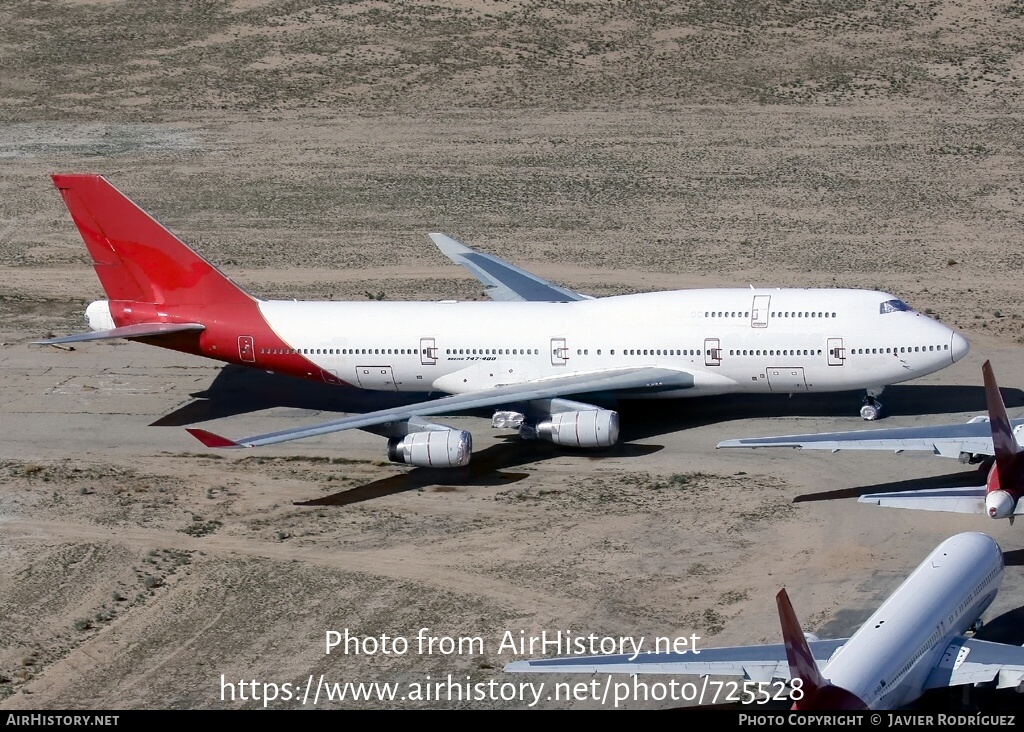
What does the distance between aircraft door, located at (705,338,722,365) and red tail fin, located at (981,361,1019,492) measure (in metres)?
14.1

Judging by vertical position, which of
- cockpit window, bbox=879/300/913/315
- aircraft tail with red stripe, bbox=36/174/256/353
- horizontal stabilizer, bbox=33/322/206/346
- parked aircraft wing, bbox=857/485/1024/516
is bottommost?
parked aircraft wing, bbox=857/485/1024/516

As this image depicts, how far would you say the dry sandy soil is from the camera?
3766cm

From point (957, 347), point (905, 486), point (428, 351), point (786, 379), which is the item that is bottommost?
point (905, 486)

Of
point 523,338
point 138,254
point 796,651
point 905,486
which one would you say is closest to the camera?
point 796,651

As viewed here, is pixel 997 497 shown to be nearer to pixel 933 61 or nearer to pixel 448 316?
pixel 448 316

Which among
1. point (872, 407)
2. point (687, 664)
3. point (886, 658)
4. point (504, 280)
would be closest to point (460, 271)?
point (504, 280)

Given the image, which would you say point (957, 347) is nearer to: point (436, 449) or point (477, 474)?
point (477, 474)

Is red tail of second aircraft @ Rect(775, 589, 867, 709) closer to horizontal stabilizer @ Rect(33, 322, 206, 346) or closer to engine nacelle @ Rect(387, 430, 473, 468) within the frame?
engine nacelle @ Rect(387, 430, 473, 468)

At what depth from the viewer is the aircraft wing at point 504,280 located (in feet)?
186

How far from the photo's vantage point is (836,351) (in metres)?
48.1

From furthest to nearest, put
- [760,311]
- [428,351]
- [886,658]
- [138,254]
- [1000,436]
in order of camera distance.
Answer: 1. [138,254]
2. [428,351]
3. [760,311]
4. [1000,436]
5. [886,658]

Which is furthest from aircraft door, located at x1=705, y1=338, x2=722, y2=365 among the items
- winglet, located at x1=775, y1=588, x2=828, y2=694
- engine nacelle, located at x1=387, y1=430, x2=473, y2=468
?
winglet, located at x1=775, y1=588, x2=828, y2=694

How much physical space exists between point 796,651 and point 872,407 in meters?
24.9

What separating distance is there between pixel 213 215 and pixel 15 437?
2870cm
